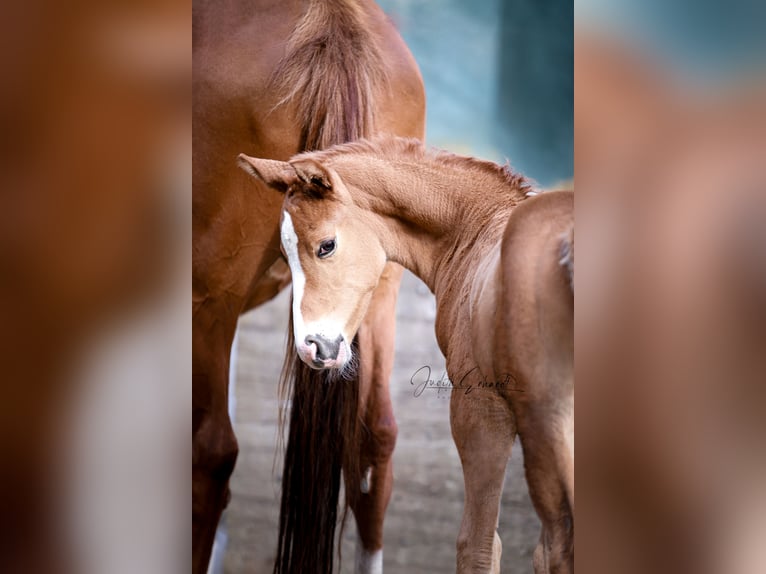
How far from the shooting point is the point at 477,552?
168cm

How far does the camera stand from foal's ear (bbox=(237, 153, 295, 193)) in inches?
66.2

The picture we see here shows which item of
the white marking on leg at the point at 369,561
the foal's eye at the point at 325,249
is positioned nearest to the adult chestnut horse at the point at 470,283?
the foal's eye at the point at 325,249

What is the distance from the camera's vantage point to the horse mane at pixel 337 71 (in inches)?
66.7

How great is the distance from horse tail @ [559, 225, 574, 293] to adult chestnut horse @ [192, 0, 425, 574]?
38cm

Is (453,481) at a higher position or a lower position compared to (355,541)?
higher

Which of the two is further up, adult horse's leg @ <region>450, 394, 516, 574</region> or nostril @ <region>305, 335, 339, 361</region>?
nostril @ <region>305, 335, 339, 361</region>

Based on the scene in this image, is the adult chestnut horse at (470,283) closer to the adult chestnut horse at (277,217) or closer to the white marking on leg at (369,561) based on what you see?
the adult chestnut horse at (277,217)

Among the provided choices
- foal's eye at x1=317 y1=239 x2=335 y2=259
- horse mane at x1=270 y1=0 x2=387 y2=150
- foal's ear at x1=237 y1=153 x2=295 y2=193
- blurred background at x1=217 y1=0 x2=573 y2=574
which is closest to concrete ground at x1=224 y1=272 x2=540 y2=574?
blurred background at x1=217 y1=0 x2=573 y2=574

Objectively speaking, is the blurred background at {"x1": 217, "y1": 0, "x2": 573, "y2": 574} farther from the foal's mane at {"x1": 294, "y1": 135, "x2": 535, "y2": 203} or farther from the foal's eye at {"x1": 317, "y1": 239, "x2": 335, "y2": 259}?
the foal's eye at {"x1": 317, "y1": 239, "x2": 335, "y2": 259}
